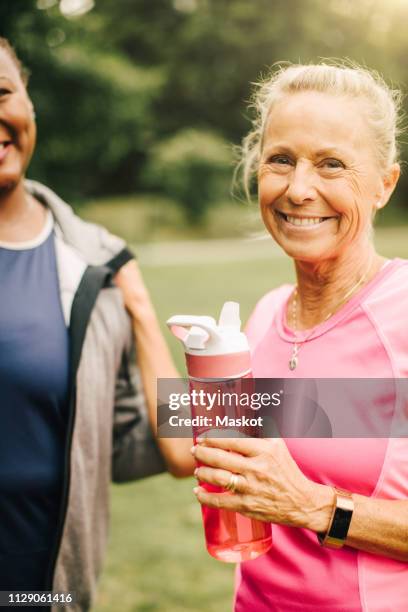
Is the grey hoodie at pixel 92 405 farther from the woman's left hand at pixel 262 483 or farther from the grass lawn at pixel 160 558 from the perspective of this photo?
the grass lawn at pixel 160 558

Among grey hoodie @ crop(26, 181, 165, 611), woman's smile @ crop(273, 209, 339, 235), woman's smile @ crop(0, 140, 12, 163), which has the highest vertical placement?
woman's smile @ crop(0, 140, 12, 163)

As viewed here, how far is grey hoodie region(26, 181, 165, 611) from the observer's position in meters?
2.13

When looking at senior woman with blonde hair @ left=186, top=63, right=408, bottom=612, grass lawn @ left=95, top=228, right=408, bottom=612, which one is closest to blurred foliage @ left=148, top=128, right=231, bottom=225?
grass lawn @ left=95, top=228, right=408, bottom=612

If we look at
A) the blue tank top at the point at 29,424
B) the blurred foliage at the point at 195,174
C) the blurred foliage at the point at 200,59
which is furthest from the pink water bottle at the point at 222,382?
the blurred foliage at the point at 200,59

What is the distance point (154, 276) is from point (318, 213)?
1359 cm

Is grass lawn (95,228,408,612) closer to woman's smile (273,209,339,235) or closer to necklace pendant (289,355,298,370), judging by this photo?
necklace pendant (289,355,298,370)

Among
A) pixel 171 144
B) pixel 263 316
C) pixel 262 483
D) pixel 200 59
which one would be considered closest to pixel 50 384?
pixel 263 316

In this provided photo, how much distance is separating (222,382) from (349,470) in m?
0.44

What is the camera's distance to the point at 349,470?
1733 mm

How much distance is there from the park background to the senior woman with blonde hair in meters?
0.35

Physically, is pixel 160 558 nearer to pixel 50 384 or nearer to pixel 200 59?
pixel 50 384

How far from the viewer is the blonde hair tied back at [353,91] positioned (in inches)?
71.6

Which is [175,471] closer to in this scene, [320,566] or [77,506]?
[77,506]

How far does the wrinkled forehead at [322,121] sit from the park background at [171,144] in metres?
0.35
